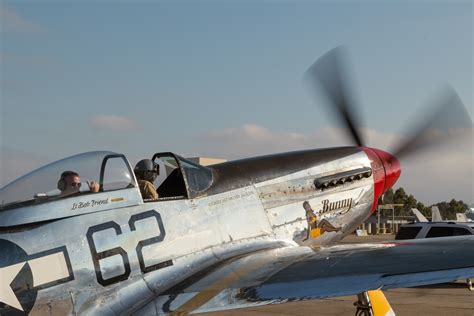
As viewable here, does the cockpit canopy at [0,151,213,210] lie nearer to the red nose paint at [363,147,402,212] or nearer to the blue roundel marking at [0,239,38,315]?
the blue roundel marking at [0,239,38,315]

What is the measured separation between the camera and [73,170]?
18.4 ft

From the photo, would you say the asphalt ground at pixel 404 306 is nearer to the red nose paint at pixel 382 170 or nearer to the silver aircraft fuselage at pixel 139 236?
the red nose paint at pixel 382 170

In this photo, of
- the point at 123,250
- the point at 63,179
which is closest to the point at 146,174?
the point at 63,179

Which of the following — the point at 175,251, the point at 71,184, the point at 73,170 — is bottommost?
the point at 175,251

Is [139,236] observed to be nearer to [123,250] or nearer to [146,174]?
[123,250]

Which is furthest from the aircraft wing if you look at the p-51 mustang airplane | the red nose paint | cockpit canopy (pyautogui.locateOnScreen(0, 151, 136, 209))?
the red nose paint

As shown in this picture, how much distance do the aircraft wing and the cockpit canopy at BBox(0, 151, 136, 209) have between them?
115cm

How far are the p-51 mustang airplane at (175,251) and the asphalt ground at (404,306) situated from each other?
10.8 ft

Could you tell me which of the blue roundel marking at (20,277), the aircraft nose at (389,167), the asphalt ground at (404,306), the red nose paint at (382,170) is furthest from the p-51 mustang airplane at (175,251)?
the asphalt ground at (404,306)

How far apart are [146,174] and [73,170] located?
41.9 inches

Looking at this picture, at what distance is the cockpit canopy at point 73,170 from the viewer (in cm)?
528

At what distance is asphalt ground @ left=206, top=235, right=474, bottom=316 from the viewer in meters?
10.3

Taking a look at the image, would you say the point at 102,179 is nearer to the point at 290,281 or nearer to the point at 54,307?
the point at 54,307

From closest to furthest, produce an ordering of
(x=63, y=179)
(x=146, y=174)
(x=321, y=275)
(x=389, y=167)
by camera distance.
A: (x=321, y=275) → (x=63, y=179) → (x=146, y=174) → (x=389, y=167)
